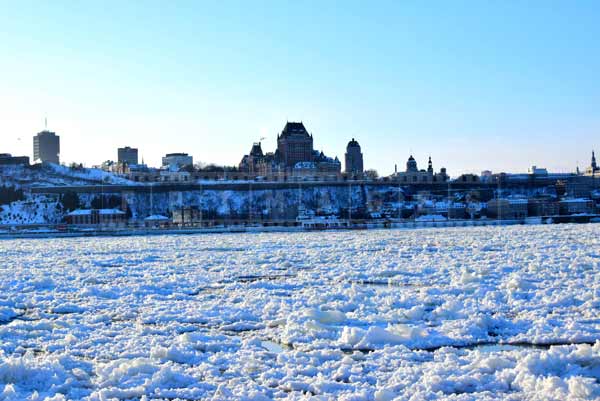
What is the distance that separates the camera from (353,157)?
609 feet

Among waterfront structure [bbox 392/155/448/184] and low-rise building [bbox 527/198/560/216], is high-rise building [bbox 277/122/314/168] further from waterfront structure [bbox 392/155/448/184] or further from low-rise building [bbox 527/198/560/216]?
low-rise building [bbox 527/198/560/216]

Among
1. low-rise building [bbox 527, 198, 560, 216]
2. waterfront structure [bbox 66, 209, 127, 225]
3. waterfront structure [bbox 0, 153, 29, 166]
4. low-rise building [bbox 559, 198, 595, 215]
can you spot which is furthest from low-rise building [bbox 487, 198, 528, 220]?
waterfront structure [bbox 0, 153, 29, 166]

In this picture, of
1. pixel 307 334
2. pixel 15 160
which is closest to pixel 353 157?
pixel 15 160

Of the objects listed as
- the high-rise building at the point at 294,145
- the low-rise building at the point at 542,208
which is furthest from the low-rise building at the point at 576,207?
the high-rise building at the point at 294,145

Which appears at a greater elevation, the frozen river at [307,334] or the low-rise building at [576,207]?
the low-rise building at [576,207]

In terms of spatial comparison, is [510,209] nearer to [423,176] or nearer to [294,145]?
[423,176]

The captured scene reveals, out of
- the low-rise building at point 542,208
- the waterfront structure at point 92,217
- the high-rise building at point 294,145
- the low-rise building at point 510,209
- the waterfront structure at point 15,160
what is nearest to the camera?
the waterfront structure at point 92,217

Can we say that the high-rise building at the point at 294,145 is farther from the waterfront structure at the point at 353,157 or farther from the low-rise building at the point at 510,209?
the low-rise building at the point at 510,209

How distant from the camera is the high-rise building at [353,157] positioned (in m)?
185

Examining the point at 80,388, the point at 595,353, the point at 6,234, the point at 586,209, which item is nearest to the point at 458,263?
the point at 595,353

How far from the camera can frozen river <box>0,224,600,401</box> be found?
27.6 feet

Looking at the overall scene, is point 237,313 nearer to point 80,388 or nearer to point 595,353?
point 80,388

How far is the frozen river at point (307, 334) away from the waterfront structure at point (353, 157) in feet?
542

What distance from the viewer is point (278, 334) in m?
11.4
